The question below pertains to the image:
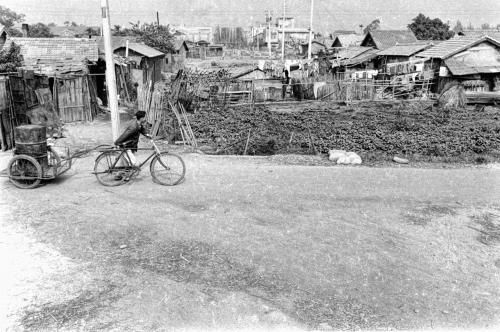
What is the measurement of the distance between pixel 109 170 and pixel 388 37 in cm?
3795

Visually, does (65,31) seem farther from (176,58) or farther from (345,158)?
(345,158)

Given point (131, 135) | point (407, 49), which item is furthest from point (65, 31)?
point (131, 135)

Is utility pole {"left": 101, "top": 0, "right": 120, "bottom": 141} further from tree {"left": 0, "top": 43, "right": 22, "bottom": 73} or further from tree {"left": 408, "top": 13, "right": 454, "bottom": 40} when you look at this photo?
tree {"left": 408, "top": 13, "right": 454, "bottom": 40}

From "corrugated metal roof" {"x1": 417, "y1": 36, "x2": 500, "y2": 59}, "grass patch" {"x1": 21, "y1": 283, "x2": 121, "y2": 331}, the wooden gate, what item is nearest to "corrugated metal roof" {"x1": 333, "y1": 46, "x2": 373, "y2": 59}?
"corrugated metal roof" {"x1": 417, "y1": 36, "x2": 500, "y2": 59}

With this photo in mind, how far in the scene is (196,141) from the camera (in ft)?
44.8

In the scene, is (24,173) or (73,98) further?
(73,98)

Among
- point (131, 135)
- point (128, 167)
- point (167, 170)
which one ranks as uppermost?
point (131, 135)

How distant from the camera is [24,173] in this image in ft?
29.0

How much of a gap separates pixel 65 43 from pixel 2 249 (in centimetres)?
1812

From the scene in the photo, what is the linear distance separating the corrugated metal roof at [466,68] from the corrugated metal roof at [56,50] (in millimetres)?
20143

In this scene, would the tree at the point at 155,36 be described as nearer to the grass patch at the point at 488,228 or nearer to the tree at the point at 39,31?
the tree at the point at 39,31

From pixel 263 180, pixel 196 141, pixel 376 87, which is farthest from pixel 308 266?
pixel 376 87

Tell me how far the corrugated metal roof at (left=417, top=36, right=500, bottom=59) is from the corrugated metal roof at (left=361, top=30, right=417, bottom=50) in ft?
36.3

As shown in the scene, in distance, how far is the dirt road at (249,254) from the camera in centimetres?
506
